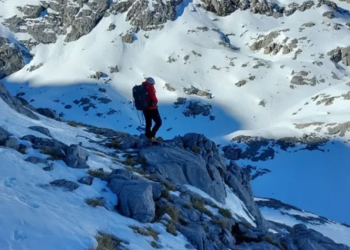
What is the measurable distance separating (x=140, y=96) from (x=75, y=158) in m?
5.47

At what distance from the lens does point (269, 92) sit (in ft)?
463

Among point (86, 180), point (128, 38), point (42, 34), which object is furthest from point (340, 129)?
point (42, 34)

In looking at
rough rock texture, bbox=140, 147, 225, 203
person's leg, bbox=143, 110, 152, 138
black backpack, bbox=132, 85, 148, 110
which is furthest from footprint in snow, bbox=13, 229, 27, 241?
person's leg, bbox=143, 110, 152, 138

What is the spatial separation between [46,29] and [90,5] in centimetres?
1996

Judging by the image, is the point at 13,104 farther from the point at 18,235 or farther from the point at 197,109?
the point at 197,109

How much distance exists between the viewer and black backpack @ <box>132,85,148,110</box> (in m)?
19.5

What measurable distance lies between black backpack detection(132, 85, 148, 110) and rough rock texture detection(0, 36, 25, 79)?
16014cm

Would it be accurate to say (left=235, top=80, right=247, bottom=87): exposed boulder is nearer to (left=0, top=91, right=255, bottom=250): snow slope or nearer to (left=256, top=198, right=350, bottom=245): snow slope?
(left=256, top=198, right=350, bottom=245): snow slope

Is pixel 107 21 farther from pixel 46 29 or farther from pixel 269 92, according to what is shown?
pixel 269 92

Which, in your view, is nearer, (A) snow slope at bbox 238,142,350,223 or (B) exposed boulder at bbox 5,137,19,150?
(B) exposed boulder at bbox 5,137,19,150

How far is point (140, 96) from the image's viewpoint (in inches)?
771

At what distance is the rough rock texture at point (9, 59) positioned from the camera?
6644 inches

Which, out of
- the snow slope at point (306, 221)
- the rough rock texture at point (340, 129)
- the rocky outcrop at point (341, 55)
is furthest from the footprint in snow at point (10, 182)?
the rocky outcrop at point (341, 55)

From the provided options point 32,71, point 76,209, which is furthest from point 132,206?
point 32,71
